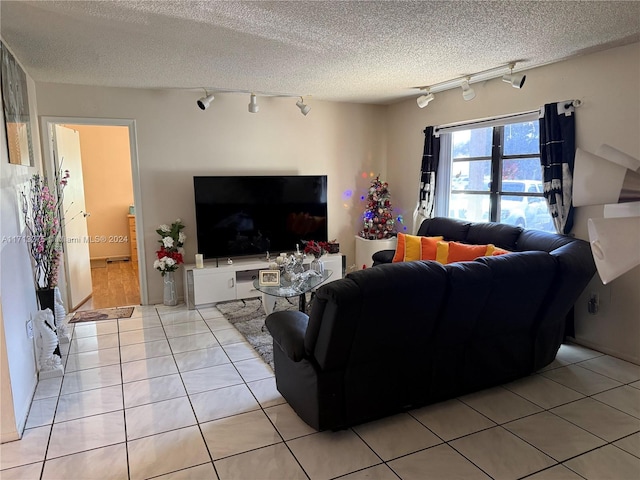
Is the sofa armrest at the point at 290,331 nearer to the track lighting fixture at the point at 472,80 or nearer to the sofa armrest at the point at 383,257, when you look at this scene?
the sofa armrest at the point at 383,257

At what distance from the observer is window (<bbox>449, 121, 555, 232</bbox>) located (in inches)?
166

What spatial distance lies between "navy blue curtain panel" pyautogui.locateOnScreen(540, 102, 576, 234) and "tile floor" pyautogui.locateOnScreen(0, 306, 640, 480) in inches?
47.9

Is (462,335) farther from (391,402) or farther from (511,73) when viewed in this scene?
(511,73)

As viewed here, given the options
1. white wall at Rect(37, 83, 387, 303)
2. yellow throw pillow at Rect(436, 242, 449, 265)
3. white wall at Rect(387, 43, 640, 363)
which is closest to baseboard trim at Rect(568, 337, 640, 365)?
white wall at Rect(387, 43, 640, 363)

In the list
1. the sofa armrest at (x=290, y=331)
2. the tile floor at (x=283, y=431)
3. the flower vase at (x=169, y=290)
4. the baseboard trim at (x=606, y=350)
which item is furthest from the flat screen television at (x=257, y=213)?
the baseboard trim at (x=606, y=350)

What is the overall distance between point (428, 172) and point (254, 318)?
2.71 meters

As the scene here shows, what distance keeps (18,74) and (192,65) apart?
4.43 ft

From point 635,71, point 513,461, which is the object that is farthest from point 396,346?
point 635,71

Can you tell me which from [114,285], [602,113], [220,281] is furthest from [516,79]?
[114,285]

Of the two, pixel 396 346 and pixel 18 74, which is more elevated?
pixel 18 74

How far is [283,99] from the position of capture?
541cm

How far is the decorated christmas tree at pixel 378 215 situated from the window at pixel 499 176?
85 centimetres

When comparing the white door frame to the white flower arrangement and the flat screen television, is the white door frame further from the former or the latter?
the flat screen television

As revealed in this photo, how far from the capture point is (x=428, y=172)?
5293 millimetres
